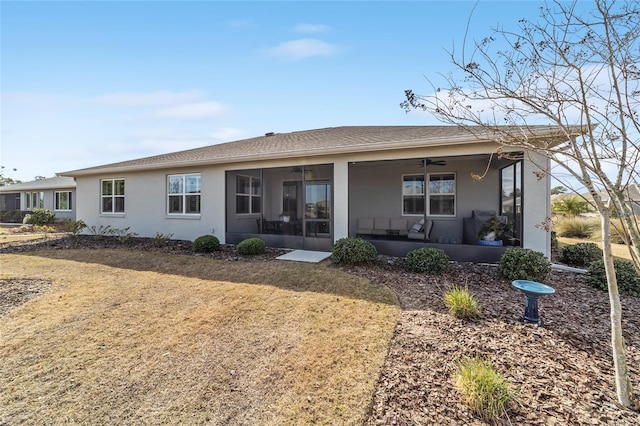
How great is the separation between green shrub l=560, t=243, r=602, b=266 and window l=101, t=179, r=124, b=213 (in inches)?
633

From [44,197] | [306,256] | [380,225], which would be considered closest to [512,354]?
[306,256]

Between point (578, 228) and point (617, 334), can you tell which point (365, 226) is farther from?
point (578, 228)

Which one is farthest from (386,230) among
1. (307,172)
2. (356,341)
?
(356,341)

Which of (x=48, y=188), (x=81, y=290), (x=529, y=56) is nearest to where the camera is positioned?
(x=529, y=56)

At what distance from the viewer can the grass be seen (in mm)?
2396

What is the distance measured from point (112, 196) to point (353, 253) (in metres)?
11.8

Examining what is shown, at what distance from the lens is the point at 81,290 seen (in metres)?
5.45

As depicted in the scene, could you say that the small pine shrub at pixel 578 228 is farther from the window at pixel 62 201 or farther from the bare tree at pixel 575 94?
the window at pixel 62 201

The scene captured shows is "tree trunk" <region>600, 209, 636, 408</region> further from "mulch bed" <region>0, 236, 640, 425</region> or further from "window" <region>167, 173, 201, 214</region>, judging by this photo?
"window" <region>167, 173, 201, 214</region>

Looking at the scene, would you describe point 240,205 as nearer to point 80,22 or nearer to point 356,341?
point 80,22

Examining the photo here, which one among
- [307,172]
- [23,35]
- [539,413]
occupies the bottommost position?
[539,413]

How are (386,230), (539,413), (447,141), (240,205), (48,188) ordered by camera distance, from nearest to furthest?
(539,413) < (447,141) < (386,230) < (240,205) < (48,188)

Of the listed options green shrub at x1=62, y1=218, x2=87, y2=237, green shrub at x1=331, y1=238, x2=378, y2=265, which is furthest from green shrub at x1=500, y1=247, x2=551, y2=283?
green shrub at x1=62, y1=218, x2=87, y2=237

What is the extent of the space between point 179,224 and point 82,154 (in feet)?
82.3
